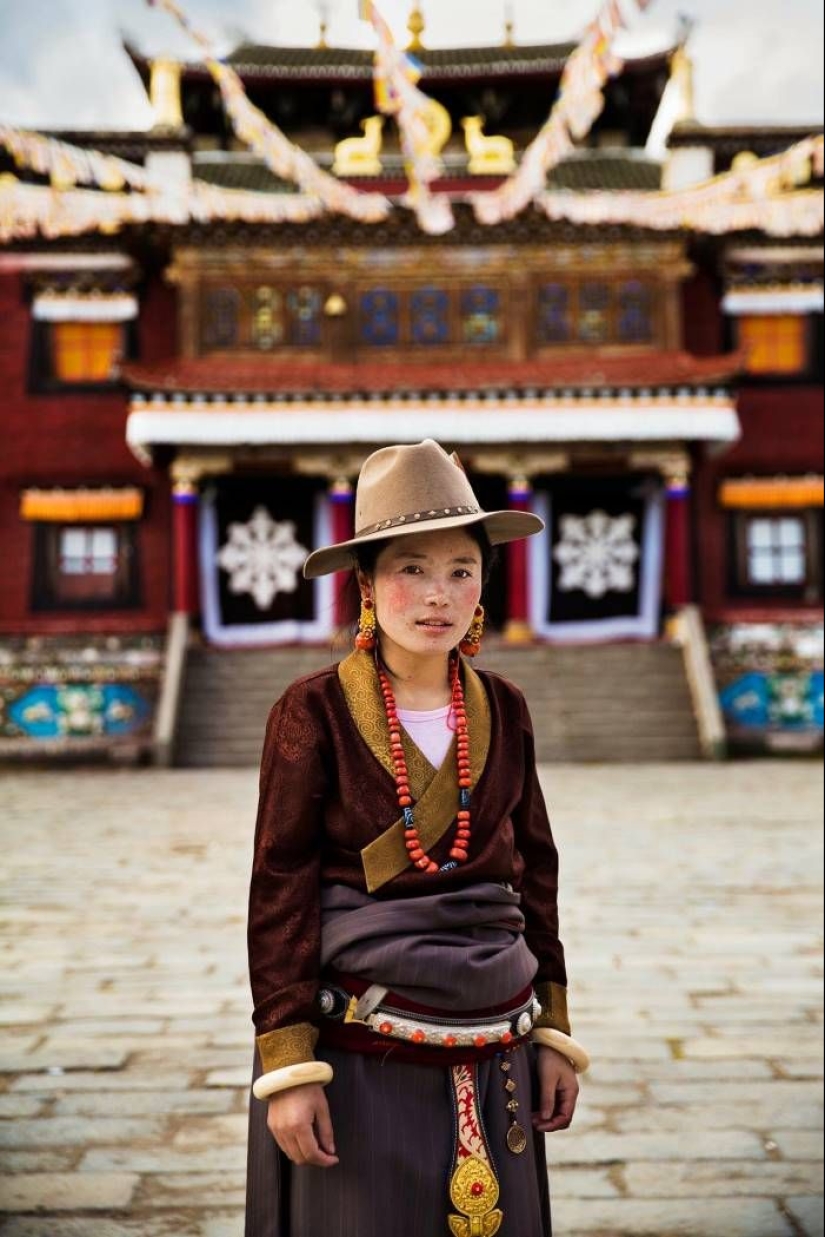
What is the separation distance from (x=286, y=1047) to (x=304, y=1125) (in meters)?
0.12

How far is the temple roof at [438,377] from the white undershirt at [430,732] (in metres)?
15.5

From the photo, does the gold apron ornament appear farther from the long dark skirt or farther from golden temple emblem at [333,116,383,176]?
golden temple emblem at [333,116,383,176]

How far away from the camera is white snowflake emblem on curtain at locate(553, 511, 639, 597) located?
1859cm

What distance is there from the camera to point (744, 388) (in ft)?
62.0

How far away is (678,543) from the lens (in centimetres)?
1747

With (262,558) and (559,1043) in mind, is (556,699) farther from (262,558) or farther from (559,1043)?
(559,1043)

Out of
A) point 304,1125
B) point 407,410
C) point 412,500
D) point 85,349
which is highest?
point 85,349

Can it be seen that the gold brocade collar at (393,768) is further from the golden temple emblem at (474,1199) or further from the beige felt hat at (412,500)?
the golden temple emblem at (474,1199)

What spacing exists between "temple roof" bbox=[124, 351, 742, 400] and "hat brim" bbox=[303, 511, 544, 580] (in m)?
15.3

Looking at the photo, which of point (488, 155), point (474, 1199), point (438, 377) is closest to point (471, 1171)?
point (474, 1199)

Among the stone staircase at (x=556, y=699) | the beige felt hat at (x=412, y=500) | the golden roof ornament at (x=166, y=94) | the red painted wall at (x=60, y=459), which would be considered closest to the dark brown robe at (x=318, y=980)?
the beige felt hat at (x=412, y=500)

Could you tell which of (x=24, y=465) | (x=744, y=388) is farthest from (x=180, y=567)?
(x=744, y=388)

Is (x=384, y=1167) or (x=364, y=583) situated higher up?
(x=364, y=583)

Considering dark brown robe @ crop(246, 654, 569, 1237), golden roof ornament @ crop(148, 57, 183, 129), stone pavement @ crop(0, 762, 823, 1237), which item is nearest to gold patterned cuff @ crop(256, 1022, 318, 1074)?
dark brown robe @ crop(246, 654, 569, 1237)
